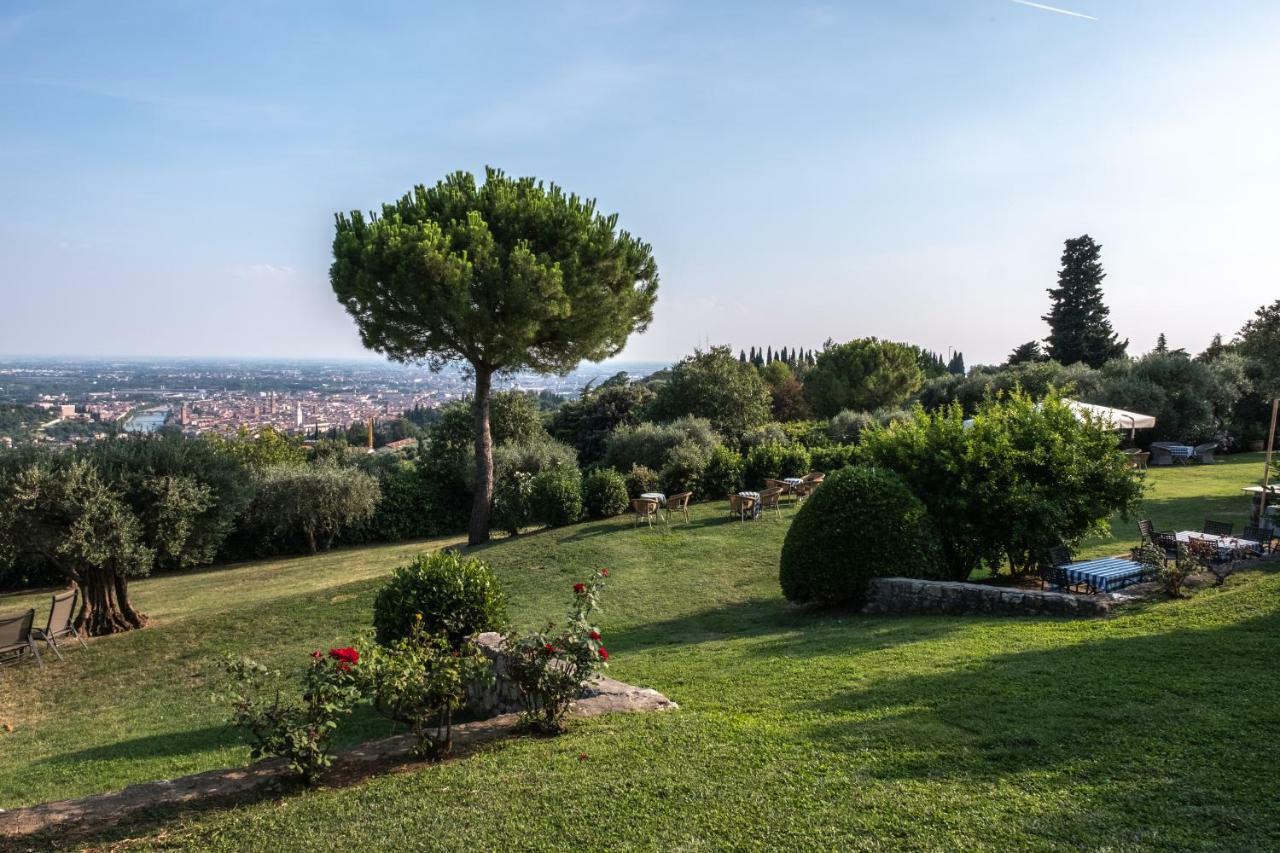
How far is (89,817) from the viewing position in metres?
3.89

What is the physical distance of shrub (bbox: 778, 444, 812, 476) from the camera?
19141 mm

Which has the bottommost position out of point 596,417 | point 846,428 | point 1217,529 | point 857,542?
point 857,542

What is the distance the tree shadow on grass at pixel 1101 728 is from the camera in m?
3.51

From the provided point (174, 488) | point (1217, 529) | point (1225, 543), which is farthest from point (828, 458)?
point (174, 488)

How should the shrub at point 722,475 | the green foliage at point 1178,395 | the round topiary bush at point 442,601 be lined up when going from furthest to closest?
the green foliage at point 1178,395 → the shrub at point 722,475 → the round topiary bush at point 442,601

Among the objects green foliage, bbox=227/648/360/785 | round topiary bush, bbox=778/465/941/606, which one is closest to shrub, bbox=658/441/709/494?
round topiary bush, bbox=778/465/941/606

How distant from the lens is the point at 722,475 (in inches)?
749

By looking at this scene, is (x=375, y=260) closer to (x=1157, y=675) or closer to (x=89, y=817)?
(x=89, y=817)

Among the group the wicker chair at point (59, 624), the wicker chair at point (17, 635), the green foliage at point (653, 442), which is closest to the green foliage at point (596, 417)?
the green foliage at point (653, 442)

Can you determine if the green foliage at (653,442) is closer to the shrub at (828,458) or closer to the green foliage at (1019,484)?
the shrub at (828,458)

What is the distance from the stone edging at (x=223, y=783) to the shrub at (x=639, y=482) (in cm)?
1323

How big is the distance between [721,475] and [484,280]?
773 centimetres

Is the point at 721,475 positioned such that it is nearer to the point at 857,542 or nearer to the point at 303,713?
the point at 857,542

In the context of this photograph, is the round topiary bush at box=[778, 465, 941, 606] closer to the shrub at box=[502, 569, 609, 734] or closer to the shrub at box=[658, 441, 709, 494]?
the shrub at box=[502, 569, 609, 734]
